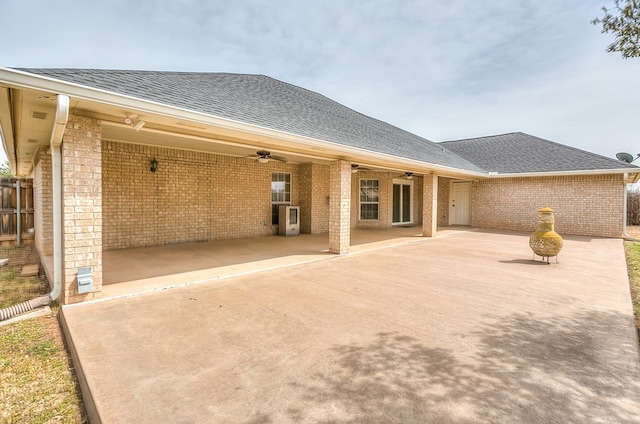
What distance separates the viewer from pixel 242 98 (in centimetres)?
738

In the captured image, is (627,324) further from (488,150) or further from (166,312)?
(488,150)

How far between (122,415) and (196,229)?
8.18m

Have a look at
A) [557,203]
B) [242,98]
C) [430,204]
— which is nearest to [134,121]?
[242,98]

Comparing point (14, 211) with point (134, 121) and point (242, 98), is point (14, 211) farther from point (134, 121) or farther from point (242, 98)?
point (134, 121)

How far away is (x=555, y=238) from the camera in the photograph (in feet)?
23.6

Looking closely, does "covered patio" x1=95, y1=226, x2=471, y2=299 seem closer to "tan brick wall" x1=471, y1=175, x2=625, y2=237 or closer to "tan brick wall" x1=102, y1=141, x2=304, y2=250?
"tan brick wall" x1=102, y1=141, x2=304, y2=250

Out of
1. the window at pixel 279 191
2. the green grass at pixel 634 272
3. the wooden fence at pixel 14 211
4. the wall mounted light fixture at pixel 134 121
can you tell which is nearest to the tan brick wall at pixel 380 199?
the window at pixel 279 191

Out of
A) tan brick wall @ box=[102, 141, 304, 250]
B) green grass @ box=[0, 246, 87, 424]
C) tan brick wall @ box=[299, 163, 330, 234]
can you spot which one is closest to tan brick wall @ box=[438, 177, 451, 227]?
tan brick wall @ box=[299, 163, 330, 234]

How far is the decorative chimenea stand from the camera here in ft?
23.6

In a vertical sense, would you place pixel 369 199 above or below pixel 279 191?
below

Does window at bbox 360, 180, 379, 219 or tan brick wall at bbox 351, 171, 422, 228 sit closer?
tan brick wall at bbox 351, 171, 422, 228

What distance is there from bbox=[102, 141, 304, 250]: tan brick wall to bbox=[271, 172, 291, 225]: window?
1.00ft

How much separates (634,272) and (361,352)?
291 inches

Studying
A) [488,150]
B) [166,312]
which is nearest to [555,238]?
[166,312]
